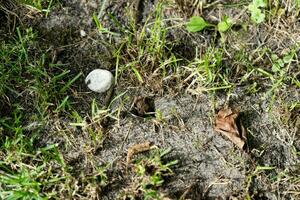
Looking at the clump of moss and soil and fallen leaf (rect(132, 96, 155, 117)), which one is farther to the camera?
fallen leaf (rect(132, 96, 155, 117))

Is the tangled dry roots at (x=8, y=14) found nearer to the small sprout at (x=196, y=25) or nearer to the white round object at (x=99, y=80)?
the white round object at (x=99, y=80)

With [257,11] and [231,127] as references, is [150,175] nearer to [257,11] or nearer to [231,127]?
[231,127]

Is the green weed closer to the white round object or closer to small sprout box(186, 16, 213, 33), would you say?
the white round object

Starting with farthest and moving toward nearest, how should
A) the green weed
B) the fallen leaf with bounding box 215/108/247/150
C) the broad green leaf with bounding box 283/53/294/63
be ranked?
the broad green leaf with bounding box 283/53/294/63
the fallen leaf with bounding box 215/108/247/150
the green weed

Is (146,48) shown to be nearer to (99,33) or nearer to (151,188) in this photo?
(99,33)

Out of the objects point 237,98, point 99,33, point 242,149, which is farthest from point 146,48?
point 242,149

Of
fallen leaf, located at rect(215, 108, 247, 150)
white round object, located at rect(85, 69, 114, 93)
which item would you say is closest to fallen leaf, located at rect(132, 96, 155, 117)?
white round object, located at rect(85, 69, 114, 93)

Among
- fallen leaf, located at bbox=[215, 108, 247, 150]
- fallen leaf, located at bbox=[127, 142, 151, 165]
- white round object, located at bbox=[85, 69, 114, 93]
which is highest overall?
white round object, located at bbox=[85, 69, 114, 93]
